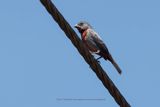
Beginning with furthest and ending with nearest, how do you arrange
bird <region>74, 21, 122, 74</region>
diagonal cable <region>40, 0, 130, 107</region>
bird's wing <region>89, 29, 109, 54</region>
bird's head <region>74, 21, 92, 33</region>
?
bird's head <region>74, 21, 92, 33</region> < bird's wing <region>89, 29, 109, 54</region> < bird <region>74, 21, 122, 74</region> < diagonal cable <region>40, 0, 130, 107</region>

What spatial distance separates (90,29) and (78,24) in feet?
1.23

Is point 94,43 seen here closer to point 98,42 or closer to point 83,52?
point 98,42

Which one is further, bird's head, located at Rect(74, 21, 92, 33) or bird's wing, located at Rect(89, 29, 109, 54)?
bird's head, located at Rect(74, 21, 92, 33)

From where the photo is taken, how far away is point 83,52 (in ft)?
21.0

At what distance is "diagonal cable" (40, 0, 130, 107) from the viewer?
616 cm

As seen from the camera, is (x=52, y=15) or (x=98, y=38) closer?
(x=52, y=15)

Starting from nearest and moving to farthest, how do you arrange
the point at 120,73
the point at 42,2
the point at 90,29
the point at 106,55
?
the point at 42,2 → the point at 120,73 → the point at 106,55 → the point at 90,29

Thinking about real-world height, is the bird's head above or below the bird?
above

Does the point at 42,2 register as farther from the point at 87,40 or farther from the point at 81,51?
the point at 87,40

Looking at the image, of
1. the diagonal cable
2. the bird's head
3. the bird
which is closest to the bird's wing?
the bird

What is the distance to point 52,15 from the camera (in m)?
6.20

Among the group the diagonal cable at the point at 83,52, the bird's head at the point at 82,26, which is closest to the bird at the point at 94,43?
the bird's head at the point at 82,26

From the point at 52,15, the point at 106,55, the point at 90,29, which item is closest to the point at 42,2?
the point at 52,15

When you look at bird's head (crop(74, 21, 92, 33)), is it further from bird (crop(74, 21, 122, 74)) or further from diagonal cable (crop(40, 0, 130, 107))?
diagonal cable (crop(40, 0, 130, 107))
